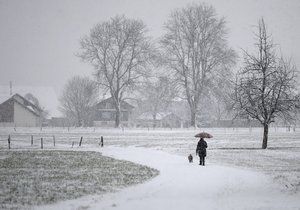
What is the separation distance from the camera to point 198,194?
18453 mm

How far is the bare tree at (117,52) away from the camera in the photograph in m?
76.6

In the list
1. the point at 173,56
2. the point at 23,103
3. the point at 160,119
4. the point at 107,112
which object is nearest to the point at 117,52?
the point at 173,56

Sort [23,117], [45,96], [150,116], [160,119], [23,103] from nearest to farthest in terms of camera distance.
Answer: [23,117]
[23,103]
[160,119]
[150,116]
[45,96]

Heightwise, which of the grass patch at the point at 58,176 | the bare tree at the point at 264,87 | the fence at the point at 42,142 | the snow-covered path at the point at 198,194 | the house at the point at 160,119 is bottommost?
the snow-covered path at the point at 198,194

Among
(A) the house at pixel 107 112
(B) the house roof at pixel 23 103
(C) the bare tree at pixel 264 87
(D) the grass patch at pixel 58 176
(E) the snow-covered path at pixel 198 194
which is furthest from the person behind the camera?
(A) the house at pixel 107 112

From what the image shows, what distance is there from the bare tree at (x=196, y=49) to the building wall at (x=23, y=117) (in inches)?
1403

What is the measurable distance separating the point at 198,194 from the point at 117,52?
61.0 meters

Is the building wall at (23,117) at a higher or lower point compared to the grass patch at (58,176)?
higher

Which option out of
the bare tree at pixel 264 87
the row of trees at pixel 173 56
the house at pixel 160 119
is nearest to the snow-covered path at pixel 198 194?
the bare tree at pixel 264 87

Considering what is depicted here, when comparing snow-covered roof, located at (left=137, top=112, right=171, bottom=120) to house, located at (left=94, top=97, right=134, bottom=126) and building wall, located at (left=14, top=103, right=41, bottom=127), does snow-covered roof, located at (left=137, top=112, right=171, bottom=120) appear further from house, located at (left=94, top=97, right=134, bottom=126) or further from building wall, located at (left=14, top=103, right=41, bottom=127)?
building wall, located at (left=14, top=103, right=41, bottom=127)

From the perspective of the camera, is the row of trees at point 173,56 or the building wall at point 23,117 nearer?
the row of trees at point 173,56

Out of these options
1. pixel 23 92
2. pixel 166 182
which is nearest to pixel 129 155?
pixel 166 182

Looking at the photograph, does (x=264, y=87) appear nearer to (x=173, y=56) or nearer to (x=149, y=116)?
(x=173, y=56)

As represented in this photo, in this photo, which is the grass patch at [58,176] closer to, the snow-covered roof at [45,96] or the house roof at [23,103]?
the house roof at [23,103]
